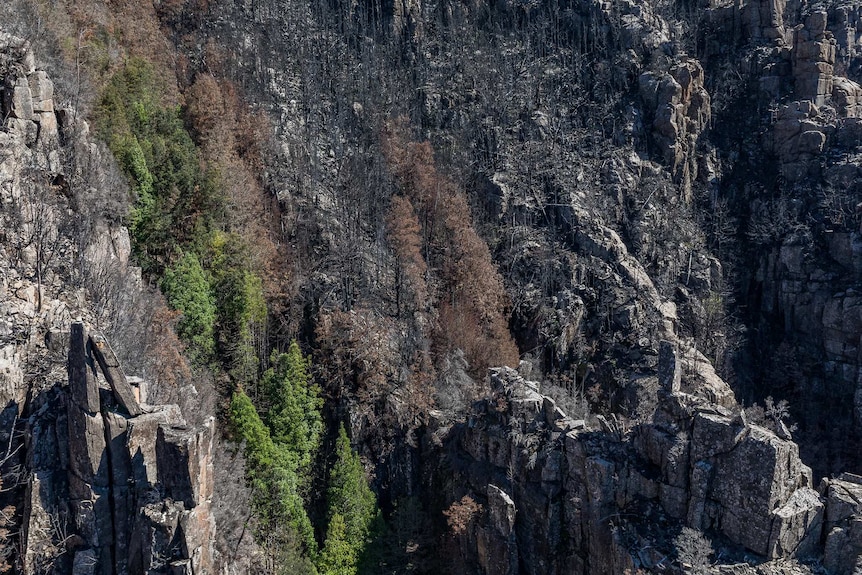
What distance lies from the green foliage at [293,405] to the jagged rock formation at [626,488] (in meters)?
8.80

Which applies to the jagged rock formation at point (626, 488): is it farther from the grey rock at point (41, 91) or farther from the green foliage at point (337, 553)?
the grey rock at point (41, 91)

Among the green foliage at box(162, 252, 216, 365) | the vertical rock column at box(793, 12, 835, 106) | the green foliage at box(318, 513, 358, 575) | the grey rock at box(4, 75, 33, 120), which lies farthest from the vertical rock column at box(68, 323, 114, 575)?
the vertical rock column at box(793, 12, 835, 106)

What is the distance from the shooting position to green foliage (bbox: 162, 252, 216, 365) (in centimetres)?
3728

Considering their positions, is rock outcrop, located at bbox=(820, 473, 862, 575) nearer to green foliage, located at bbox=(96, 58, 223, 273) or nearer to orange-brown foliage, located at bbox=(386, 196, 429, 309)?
orange-brown foliage, located at bbox=(386, 196, 429, 309)

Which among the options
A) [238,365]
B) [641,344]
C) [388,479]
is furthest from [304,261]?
[641,344]

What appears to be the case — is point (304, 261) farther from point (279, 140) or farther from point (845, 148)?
point (845, 148)

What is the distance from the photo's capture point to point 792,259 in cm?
6056

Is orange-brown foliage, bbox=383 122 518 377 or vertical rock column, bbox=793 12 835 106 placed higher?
vertical rock column, bbox=793 12 835 106

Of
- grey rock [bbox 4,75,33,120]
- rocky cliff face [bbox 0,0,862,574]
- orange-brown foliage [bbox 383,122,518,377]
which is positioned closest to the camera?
rocky cliff face [bbox 0,0,862,574]

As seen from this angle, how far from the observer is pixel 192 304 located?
123ft

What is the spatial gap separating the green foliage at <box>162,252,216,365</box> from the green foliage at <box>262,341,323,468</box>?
4.04 metres

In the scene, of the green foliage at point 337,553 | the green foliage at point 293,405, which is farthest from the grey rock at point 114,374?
the green foliage at point 337,553

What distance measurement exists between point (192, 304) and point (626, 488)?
983 inches

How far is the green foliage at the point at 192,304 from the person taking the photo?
37.3m
